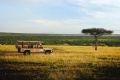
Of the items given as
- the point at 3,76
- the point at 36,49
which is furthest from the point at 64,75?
the point at 36,49

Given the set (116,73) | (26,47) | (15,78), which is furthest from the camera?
(26,47)

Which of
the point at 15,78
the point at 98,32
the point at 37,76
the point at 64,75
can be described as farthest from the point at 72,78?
the point at 98,32

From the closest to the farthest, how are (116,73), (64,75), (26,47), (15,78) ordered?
(15,78), (64,75), (116,73), (26,47)

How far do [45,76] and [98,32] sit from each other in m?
52.0

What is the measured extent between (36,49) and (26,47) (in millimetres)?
1389

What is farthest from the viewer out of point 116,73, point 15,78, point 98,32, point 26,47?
point 98,32

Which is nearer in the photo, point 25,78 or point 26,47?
point 25,78

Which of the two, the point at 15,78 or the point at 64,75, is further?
the point at 64,75

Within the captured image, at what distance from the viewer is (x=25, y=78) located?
18.1 metres

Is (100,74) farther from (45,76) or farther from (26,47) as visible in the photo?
(26,47)

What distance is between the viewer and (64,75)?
19.1 metres

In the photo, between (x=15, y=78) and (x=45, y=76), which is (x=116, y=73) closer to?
(x=45, y=76)

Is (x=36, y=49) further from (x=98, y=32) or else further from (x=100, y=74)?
(x=98, y=32)

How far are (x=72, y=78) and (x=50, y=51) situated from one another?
2138cm
